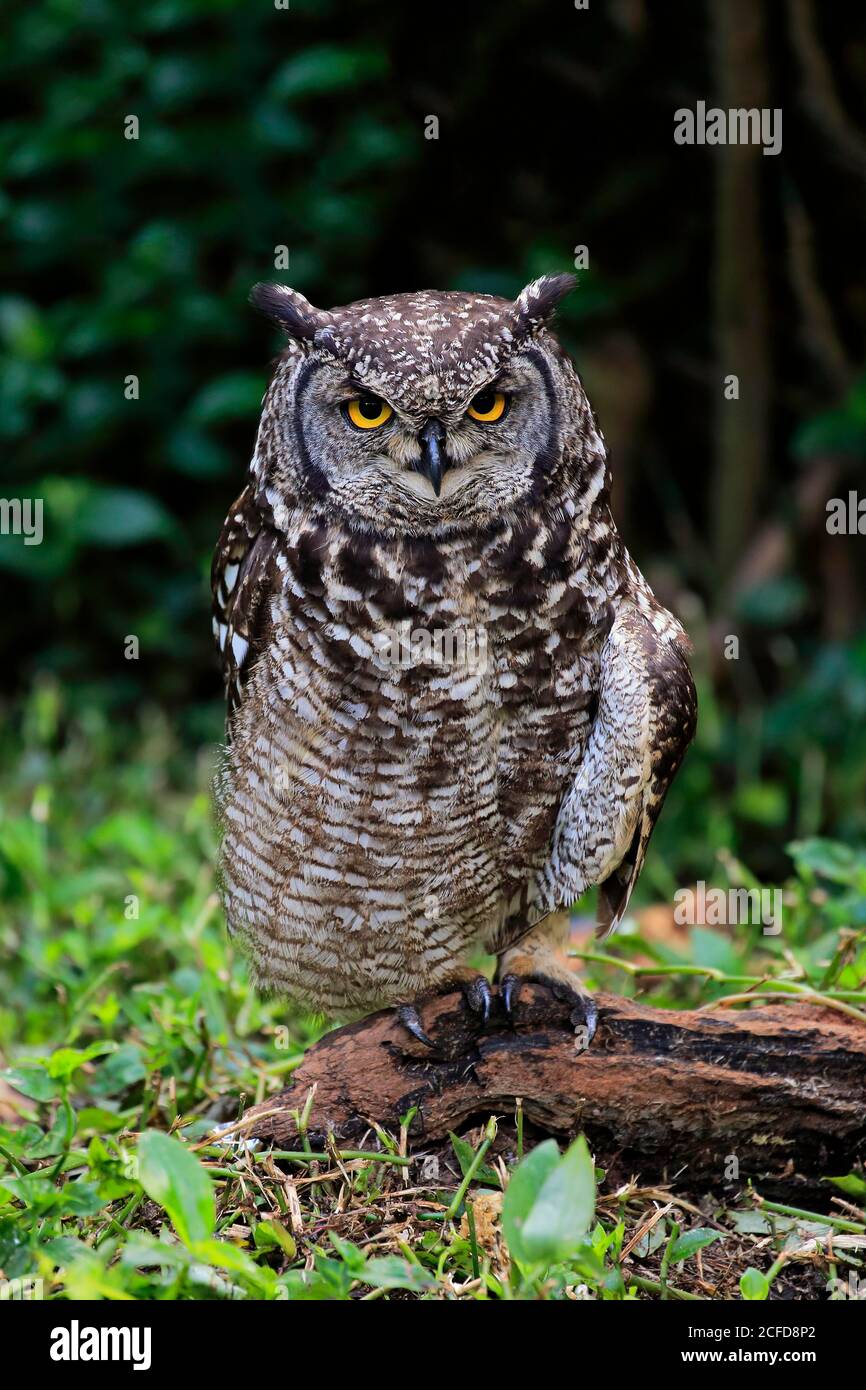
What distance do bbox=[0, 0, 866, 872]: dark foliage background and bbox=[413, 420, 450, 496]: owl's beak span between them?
2920mm

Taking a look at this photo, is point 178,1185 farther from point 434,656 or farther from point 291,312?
point 291,312

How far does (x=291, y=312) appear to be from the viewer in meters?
2.77

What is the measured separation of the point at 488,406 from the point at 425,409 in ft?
0.54

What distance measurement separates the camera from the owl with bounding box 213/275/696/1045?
104 inches

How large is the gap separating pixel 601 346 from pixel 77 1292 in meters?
4.73

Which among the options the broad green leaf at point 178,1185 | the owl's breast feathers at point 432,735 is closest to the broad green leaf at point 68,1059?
the owl's breast feathers at point 432,735

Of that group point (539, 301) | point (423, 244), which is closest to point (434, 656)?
point (539, 301)

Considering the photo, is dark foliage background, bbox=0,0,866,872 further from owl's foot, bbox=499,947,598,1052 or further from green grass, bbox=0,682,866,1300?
owl's foot, bbox=499,947,598,1052

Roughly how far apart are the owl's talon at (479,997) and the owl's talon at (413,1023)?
0.35 ft

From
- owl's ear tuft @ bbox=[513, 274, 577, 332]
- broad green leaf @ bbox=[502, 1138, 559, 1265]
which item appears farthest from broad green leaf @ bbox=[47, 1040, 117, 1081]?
owl's ear tuft @ bbox=[513, 274, 577, 332]

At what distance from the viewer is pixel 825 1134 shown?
8.82ft
